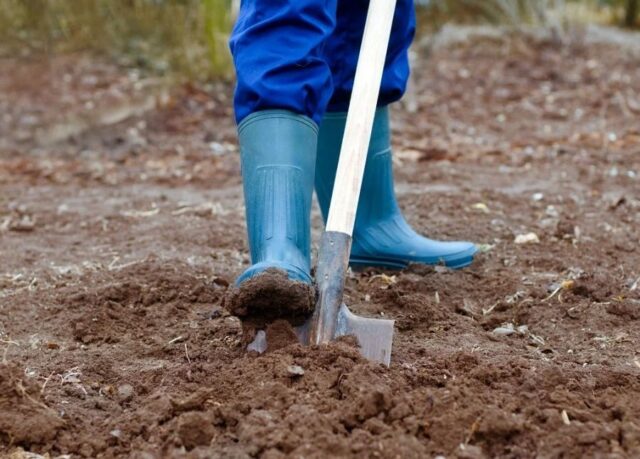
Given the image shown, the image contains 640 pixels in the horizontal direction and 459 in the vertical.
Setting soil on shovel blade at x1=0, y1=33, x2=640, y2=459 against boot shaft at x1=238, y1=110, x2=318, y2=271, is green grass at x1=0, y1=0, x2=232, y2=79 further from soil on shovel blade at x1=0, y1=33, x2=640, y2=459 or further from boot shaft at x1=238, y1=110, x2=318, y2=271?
boot shaft at x1=238, y1=110, x2=318, y2=271

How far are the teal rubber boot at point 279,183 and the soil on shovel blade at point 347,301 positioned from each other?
17 centimetres

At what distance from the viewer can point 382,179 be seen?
271 centimetres

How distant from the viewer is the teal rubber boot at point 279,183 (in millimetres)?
1955

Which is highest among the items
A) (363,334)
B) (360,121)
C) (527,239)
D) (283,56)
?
(283,56)

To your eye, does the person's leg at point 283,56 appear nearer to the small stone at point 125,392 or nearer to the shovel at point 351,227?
the shovel at point 351,227

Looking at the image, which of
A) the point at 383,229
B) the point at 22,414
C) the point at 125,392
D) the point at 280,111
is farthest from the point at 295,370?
the point at 383,229

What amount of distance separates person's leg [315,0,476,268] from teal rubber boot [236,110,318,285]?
41 centimetres

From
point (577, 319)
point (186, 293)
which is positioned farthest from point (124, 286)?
point (577, 319)

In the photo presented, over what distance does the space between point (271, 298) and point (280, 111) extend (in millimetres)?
441

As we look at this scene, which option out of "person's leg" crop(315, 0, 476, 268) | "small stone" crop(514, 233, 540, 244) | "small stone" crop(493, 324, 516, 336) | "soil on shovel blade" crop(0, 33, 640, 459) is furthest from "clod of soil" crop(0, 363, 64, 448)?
"small stone" crop(514, 233, 540, 244)

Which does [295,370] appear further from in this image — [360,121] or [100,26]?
[100,26]

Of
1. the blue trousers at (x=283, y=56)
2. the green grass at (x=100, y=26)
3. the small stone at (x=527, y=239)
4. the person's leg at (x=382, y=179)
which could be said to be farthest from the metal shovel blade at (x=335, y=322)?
the green grass at (x=100, y=26)

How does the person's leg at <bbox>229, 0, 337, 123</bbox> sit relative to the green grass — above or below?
above

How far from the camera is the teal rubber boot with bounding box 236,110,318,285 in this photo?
1.96 meters
